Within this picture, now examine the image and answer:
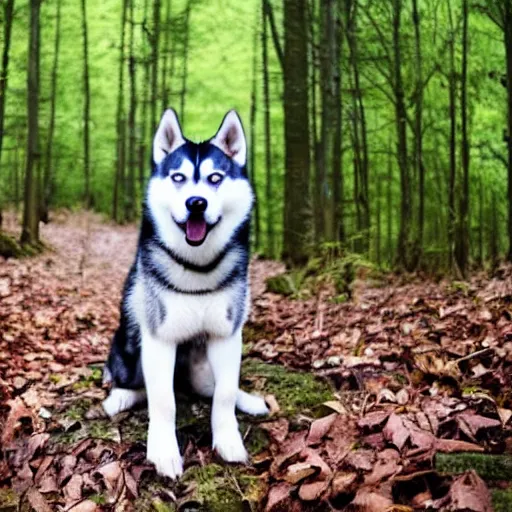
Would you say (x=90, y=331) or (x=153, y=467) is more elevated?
(x=90, y=331)

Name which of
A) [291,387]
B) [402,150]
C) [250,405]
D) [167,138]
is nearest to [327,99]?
[402,150]

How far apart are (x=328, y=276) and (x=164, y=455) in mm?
3287

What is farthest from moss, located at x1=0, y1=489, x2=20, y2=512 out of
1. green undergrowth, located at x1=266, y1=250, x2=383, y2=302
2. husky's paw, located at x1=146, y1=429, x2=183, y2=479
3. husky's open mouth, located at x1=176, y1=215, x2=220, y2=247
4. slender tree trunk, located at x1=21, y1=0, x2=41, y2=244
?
slender tree trunk, located at x1=21, y1=0, x2=41, y2=244

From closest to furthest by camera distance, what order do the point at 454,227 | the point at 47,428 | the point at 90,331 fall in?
the point at 47,428
the point at 90,331
the point at 454,227

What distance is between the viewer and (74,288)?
7.14 meters

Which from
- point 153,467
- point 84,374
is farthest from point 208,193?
point 84,374

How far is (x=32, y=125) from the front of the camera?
31.3ft

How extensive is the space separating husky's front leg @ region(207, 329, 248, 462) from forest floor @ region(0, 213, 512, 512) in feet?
0.30

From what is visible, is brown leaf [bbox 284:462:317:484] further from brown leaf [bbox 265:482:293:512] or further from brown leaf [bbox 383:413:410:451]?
brown leaf [bbox 383:413:410:451]

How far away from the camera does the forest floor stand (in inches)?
99.8

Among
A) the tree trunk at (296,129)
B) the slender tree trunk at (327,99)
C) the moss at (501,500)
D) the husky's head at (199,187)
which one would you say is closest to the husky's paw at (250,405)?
the husky's head at (199,187)

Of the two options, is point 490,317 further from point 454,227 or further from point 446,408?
point 454,227

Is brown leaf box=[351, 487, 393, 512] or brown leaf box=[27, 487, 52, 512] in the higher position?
brown leaf box=[351, 487, 393, 512]

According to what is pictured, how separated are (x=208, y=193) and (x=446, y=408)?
1431 mm
